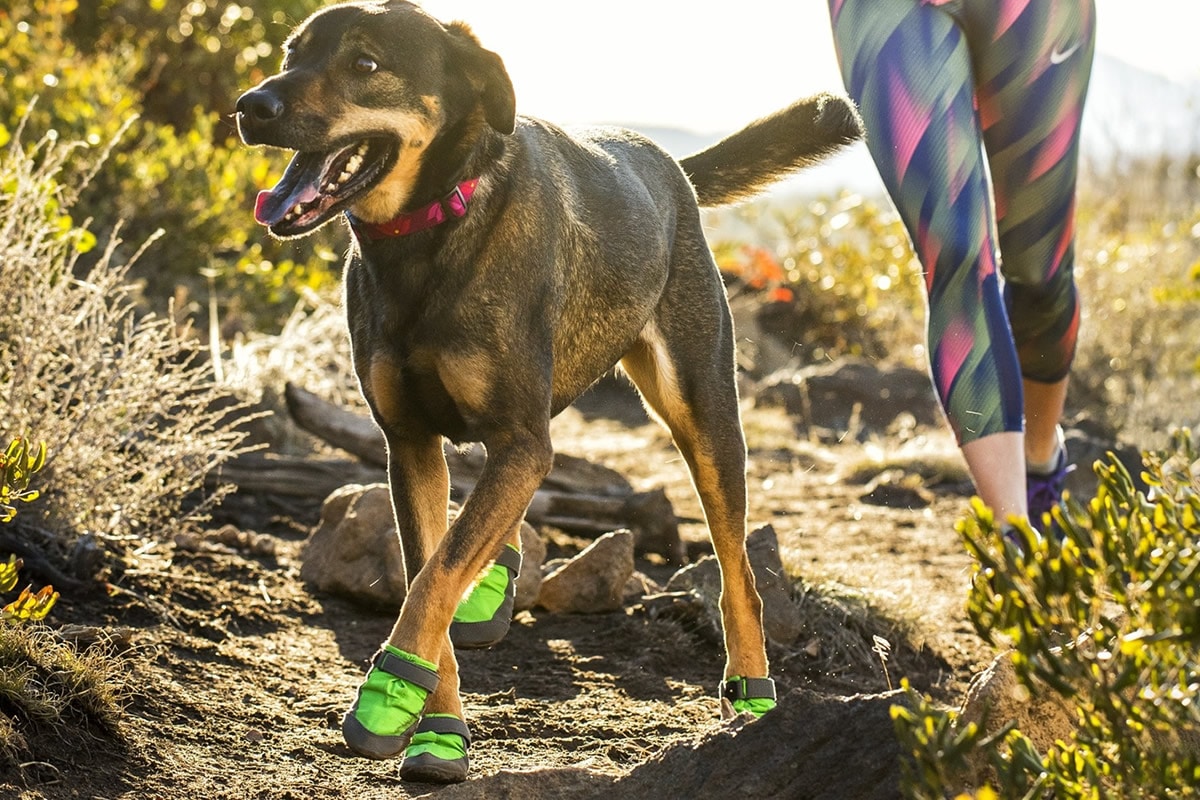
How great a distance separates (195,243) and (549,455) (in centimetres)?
513

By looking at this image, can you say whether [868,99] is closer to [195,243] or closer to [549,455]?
[549,455]

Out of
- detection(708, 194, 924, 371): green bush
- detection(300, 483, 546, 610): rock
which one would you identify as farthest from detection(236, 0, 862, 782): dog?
detection(708, 194, 924, 371): green bush

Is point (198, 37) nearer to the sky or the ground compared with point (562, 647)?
nearer to the sky

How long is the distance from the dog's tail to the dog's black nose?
1.72 m

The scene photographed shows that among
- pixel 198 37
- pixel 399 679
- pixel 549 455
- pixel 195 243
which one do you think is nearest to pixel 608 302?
pixel 549 455

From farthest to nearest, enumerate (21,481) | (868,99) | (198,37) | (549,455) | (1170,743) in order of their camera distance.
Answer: (198,37) < (868,99) < (549,455) < (21,481) < (1170,743)

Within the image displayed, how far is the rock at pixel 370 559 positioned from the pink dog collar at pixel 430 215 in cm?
173

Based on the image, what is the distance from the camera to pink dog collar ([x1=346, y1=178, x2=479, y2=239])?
3.43m

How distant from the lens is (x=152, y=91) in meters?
10.6

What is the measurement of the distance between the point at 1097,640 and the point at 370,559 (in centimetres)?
341

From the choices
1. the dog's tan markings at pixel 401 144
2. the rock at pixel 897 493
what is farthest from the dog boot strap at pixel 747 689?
the rock at pixel 897 493

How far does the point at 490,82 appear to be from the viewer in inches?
137

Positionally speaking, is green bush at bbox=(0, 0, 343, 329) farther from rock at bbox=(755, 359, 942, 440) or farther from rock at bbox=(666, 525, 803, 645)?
rock at bbox=(755, 359, 942, 440)

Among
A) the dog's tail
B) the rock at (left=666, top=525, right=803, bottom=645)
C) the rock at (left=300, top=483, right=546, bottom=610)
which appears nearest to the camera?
the dog's tail
